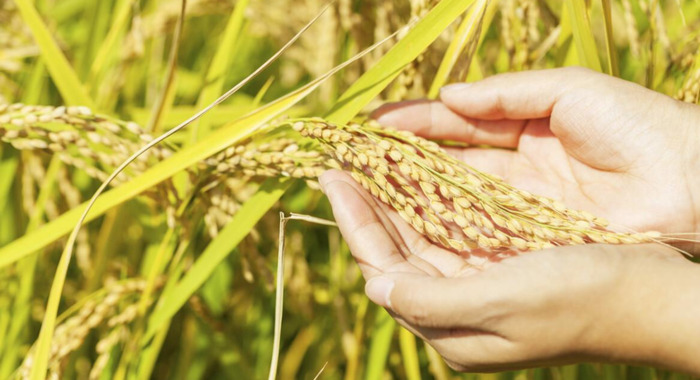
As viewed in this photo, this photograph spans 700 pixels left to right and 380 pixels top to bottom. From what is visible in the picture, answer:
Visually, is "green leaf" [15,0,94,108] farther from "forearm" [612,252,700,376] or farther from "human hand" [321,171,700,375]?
"forearm" [612,252,700,376]

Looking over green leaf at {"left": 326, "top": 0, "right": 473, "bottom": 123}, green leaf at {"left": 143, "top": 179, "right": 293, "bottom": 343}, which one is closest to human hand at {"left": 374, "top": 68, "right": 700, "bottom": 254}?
green leaf at {"left": 326, "top": 0, "right": 473, "bottom": 123}

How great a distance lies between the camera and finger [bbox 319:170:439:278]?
4.87 feet

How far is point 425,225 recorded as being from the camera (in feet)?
4.73

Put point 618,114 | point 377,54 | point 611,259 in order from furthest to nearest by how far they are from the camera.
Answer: point 377,54, point 618,114, point 611,259

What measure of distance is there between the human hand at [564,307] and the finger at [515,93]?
51cm

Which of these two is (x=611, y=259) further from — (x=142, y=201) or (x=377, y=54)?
(x=142, y=201)

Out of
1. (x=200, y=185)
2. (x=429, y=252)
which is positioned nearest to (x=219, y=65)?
(x=200, y=185)

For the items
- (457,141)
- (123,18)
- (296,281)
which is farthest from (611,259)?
(123,18)

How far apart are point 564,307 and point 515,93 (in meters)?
0.69

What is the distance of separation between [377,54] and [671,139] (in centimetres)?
98

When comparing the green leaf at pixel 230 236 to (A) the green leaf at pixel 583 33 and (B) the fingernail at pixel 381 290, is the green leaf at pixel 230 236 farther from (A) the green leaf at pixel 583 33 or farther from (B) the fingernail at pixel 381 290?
(A) the green leaf at pixel 583 33

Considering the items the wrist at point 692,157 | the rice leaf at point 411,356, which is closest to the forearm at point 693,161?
the wrist at point 692,157

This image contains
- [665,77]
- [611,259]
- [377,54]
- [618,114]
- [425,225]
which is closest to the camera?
[611,259]

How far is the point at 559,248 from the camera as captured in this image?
133cm
